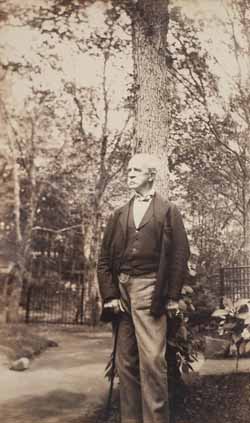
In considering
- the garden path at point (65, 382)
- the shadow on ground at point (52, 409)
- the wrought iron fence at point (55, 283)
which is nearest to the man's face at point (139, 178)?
the wrought iron fence at point (55, 283)

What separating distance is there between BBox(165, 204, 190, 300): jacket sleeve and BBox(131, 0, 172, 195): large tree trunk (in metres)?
0.20

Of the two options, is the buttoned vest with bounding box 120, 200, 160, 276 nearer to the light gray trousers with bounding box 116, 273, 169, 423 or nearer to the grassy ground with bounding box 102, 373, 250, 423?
the light gray trousers with bounding box 116, 273, 169, 423

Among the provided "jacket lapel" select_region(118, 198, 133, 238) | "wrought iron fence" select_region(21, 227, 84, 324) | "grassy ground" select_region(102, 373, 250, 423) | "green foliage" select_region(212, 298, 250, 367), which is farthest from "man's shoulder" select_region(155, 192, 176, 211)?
"grassy ground" select_region(102, 373, 250, 423)

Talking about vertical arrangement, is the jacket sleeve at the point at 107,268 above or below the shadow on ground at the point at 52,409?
above

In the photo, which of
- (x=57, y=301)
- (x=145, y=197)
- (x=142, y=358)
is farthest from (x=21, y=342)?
(x=145, y=197)

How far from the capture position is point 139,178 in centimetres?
173

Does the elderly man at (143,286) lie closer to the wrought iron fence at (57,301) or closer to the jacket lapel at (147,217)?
the jacket lapel at (147,217)

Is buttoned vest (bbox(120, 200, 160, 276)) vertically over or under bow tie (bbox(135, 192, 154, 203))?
under

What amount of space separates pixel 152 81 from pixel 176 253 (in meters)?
0.74

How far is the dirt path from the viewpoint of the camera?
67.5 inches

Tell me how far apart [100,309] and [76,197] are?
0.47m

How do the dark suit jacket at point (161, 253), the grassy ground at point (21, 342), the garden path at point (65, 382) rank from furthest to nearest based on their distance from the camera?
the grassy ground at point (21, 342)
the garden path at point (65, 382)
the dark suit jacket at point (161, 253)

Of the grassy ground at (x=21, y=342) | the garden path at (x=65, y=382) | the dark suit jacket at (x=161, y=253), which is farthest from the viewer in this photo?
the grassy ground at (x=21, y=342)

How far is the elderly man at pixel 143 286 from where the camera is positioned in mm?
1622
